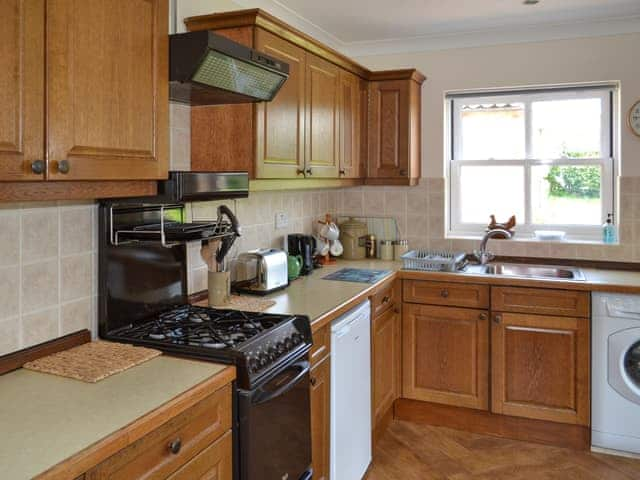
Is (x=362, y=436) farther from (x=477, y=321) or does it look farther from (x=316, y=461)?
(x=477, y=321)

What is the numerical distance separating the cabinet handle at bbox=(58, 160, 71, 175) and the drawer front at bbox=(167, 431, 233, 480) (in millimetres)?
→ 800

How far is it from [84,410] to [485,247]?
295 centimetres

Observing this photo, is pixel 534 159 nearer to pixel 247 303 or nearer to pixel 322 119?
pixel 322 119

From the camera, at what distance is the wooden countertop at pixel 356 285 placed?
2.49 meters

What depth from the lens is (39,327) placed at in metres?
1.82

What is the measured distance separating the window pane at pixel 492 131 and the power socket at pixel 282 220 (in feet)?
4.59

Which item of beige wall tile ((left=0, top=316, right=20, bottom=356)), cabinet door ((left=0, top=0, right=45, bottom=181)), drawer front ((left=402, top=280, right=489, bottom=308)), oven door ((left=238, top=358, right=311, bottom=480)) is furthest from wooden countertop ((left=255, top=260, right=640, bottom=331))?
cabinet door ((left=0, top=0, right=45, bottom=181))

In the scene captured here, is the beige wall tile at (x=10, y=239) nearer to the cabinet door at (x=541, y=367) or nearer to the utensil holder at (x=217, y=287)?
the utensil holder at (x=217, y=287)

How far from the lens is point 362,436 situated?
2805mm

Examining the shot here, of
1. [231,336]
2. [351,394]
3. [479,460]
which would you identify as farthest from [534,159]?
[231,336]

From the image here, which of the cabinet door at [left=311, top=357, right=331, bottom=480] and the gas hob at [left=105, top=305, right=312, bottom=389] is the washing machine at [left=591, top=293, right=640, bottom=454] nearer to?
the cabinet door at [left=311, top=357, right=331, bottom=480]

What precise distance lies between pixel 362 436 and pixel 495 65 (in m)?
2.46

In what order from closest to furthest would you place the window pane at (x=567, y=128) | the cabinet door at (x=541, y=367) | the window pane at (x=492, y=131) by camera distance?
1. the cabinet door at (x=541, y=367)
2. the window pane at (x=567, y=128)
3. the window pane at (x=492, y=131)

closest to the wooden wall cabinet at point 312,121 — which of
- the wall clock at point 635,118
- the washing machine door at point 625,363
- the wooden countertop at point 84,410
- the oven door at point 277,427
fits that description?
the oven door at point 277,427
